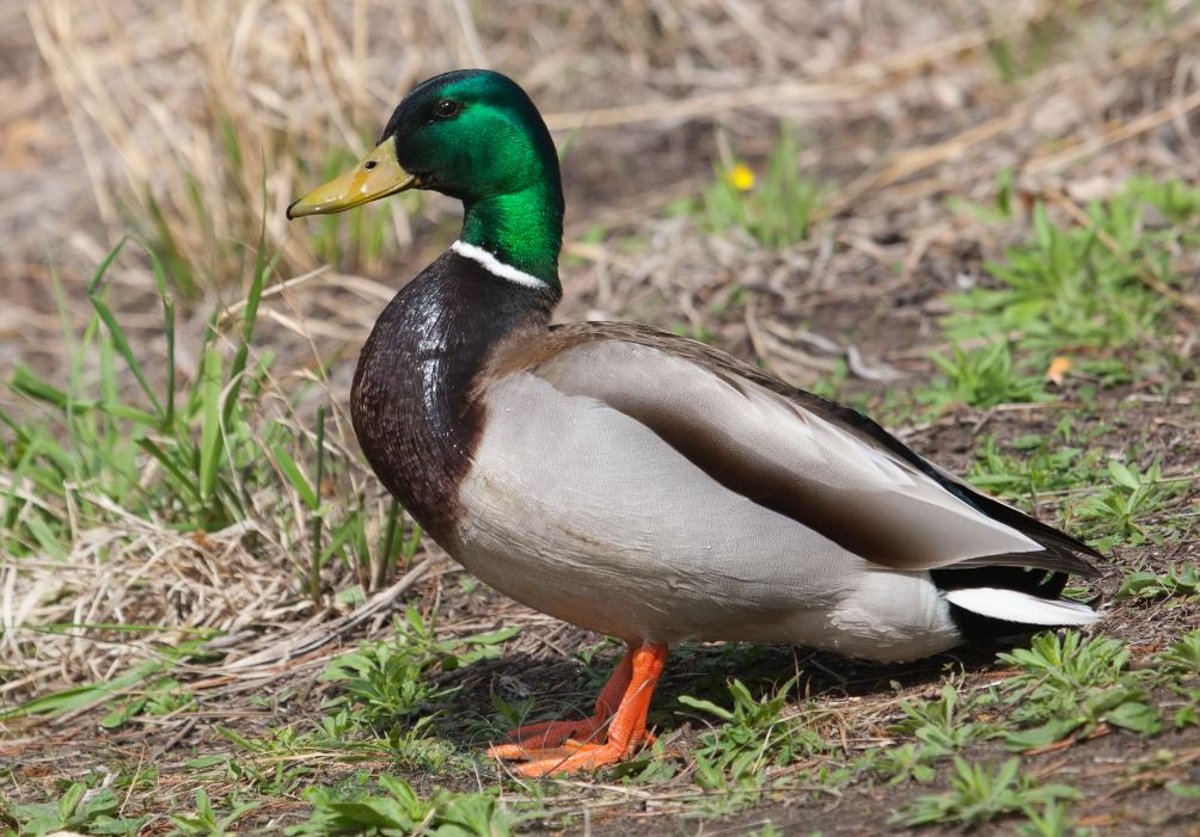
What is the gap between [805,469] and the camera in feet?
10.2

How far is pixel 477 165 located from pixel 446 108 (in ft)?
0.46

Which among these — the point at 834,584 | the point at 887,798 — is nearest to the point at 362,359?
the point at 834,584

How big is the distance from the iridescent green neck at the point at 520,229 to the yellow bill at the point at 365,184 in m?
0.17

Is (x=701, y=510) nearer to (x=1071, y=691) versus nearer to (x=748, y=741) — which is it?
(x=748, y=741)

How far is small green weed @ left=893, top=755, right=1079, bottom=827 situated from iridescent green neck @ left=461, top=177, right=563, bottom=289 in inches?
59.5

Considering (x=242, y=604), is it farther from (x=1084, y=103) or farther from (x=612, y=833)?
(x=1084, y=103)

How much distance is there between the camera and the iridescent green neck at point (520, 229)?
363 centimetres

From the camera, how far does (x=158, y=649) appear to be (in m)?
4.17

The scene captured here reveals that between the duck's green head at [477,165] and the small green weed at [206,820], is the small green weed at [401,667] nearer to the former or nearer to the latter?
the small green weed at [206,820]

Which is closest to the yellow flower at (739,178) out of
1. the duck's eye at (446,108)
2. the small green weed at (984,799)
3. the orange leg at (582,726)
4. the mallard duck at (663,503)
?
the duck's eye at (446,108)

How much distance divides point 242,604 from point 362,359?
3.74ft

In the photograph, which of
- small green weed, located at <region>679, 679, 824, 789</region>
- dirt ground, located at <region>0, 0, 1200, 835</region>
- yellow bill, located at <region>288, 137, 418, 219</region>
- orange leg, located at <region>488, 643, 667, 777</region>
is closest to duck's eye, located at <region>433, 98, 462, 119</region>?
yellow bill, located at <region>288, 137, 418, 219</region>

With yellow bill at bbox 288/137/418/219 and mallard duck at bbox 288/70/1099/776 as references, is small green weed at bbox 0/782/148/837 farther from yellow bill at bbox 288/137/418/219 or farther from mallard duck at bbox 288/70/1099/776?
yellow bill at bbox 288/137/418/219

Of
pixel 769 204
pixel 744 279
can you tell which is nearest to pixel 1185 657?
pixel 744 279
